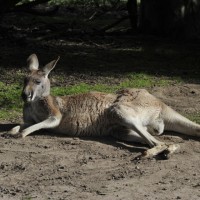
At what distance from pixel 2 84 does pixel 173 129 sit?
10.5 ft

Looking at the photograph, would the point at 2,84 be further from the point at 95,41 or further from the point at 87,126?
the point at 95,41

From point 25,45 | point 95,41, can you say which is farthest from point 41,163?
point 95,41

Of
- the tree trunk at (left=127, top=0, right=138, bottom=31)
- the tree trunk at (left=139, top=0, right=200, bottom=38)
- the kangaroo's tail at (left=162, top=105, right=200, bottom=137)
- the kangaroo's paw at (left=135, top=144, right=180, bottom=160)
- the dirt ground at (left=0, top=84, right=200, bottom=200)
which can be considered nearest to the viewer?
the dirt ground at (left=0, top=84, right=200, bottom=200)

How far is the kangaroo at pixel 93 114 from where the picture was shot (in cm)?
713

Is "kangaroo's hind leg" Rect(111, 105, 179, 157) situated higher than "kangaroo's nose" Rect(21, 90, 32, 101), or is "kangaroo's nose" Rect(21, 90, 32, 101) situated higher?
"kangaroo's nose" Rect(21, 90, 32, 101)

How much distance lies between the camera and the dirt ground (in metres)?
5.55

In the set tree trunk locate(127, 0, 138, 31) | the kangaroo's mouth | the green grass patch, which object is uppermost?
tree trunk locate(127, 0, 138, 31)

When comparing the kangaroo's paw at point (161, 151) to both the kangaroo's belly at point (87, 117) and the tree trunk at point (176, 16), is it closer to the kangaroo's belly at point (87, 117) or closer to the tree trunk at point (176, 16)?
the kangaroo's belly at point (87, 117)

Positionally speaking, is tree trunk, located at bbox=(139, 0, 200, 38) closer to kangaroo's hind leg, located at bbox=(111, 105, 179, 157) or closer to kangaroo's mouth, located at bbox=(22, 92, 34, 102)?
kangaroo's hind leg, located at bbox=(111, 105, 179, 157)

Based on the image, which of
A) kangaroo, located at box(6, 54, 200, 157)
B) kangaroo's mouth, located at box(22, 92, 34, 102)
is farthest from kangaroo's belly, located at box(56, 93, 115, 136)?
kangaroo's mouth, located at box(22, 92, 34, 102)

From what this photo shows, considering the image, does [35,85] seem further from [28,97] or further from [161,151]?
[161,151]

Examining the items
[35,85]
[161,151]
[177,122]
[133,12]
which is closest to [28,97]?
[35,85]

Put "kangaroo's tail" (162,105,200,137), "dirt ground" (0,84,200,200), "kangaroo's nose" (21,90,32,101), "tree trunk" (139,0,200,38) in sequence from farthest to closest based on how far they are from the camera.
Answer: "tree trunk" (139,0,200,38) < "kangaroo's tail" (162,105,200,137) < "kangaroo's nose" (21,90,32,101) < "dirt ground" (0,84,200,200)

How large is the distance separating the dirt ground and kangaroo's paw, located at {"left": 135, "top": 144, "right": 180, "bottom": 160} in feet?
0.22
